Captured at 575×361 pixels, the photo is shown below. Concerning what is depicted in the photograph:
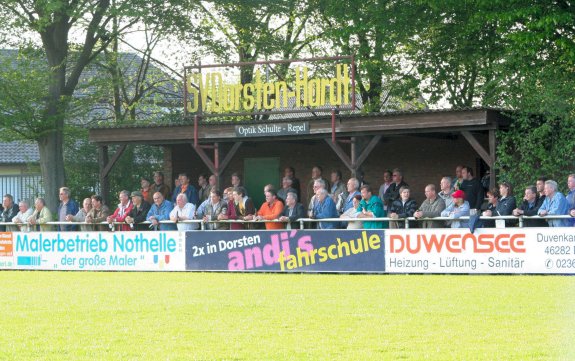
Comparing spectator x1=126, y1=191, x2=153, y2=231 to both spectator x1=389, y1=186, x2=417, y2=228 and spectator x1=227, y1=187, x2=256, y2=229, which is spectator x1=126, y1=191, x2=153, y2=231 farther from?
spectator x1=389, y1=186, x2=417, y2=228

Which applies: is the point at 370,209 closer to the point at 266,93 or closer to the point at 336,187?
the point at 336,187

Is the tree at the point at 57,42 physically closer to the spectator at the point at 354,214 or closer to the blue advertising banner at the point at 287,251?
the blue advertising banner at the point at 287,251

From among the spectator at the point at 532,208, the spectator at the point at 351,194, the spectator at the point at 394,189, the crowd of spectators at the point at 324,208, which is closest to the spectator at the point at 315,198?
the crowd of spectators at the point at 324,208

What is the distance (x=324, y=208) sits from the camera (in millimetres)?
22797

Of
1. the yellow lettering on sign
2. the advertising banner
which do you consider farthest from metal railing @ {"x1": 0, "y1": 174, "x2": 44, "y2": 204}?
the advertising banner

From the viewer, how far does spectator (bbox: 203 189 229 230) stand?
23953 millimetres

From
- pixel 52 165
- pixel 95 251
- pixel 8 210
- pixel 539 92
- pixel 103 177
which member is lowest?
pixel 95 251

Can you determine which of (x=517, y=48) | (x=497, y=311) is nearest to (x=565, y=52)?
(x=517, y=48)

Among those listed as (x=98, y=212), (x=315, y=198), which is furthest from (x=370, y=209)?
(x=98, y=212)

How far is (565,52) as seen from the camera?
95.0 feet

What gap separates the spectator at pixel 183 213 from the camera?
79.8 ft

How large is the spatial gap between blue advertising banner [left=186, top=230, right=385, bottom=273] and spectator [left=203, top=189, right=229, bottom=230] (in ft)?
1.50

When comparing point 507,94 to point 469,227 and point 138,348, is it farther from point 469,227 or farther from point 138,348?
point 138,348

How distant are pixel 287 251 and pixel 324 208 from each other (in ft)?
3.58
